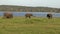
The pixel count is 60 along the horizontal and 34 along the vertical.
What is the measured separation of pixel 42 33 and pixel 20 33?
1569 mm

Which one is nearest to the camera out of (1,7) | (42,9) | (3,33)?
(3,33)

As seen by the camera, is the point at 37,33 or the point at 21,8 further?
the point at 21,8

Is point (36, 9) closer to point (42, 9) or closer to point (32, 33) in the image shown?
point (42, 9)

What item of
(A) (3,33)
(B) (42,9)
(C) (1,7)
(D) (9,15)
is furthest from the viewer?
(C) (1,7)

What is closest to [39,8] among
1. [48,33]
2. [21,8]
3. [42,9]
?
[42,9]

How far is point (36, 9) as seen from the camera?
18400 cm

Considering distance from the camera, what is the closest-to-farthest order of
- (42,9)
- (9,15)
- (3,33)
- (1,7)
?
1. (3,33)
2. (9,15)
3. (42,9)
4. (1,7)

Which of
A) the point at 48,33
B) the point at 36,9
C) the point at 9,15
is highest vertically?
the point at 48,33

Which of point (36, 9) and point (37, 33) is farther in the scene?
point (36, 9)

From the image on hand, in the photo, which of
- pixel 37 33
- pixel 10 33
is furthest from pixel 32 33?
pixel 10 33

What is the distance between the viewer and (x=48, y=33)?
14477mm

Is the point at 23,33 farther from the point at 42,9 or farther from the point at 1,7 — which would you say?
the point at 1,7

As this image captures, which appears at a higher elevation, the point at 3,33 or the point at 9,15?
the point at 3,33

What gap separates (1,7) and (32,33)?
175m
